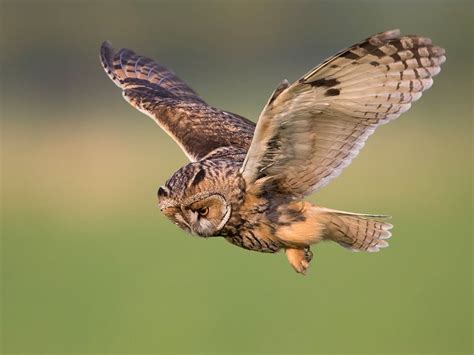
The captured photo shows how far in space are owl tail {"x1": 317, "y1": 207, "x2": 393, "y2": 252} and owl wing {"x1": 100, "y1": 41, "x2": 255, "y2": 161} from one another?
25.4 inches

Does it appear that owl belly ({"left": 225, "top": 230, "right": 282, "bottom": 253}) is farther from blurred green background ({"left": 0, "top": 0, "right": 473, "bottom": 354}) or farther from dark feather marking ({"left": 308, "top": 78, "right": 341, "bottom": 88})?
blurred green background ({"left": 0, "top": 0, "right": 473, "bottom": 354})

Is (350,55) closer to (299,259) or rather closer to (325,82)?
(325,82)

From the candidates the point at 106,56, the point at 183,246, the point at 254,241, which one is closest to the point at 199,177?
the point at 254,241

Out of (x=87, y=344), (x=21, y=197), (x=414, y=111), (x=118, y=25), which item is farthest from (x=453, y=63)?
(x=87, y=344)

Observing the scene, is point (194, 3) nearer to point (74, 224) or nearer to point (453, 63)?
point (453, 63)

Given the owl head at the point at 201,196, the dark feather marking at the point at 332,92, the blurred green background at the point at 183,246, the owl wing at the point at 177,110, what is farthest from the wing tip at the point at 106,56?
the blurred green background at the point at 183,246

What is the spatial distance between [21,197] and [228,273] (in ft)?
15.4

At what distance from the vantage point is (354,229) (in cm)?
518

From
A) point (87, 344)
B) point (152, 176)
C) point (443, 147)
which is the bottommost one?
point (87, 344)

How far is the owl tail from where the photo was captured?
5059 millimetres

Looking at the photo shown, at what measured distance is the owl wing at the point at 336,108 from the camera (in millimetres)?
4566

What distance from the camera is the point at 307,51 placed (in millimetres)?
29516

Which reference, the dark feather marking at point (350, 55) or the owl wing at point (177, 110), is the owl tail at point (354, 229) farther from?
the dark feather marking at point (350, 55)

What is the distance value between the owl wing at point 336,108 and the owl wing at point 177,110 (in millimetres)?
584
